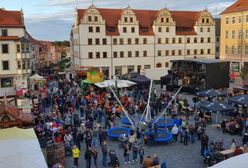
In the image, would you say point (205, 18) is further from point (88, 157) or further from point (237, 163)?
point (237, 163)

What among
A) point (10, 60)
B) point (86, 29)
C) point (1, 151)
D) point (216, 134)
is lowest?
point (216, 134)

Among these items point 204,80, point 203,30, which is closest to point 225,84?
point 204,80

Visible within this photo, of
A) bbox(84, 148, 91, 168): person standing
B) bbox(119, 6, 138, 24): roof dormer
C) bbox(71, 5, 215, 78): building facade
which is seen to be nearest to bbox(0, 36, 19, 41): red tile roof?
bbox(71, 5, 215, 78): building facade

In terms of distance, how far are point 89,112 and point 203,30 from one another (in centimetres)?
4509

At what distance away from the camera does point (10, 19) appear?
45969mm

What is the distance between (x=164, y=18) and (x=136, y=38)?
23.1 ft

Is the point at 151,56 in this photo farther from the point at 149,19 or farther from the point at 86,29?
the point at 86,29

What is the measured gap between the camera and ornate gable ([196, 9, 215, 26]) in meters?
63.4

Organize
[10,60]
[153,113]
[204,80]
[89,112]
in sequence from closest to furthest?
[89,112] → [153,113] → [204,80] → [10,60]

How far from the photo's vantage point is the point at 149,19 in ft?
201

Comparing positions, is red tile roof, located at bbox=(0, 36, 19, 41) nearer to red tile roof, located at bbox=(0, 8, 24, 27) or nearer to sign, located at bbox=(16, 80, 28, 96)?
red tile roof, located at bbox=(0, 8, 24, 27)

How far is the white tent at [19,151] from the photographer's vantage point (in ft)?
39.3

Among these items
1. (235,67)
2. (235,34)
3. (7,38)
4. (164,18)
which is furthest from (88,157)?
(235,34)

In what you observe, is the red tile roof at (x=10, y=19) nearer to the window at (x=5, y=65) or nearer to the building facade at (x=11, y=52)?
the building facade at (x=11, y=52)
